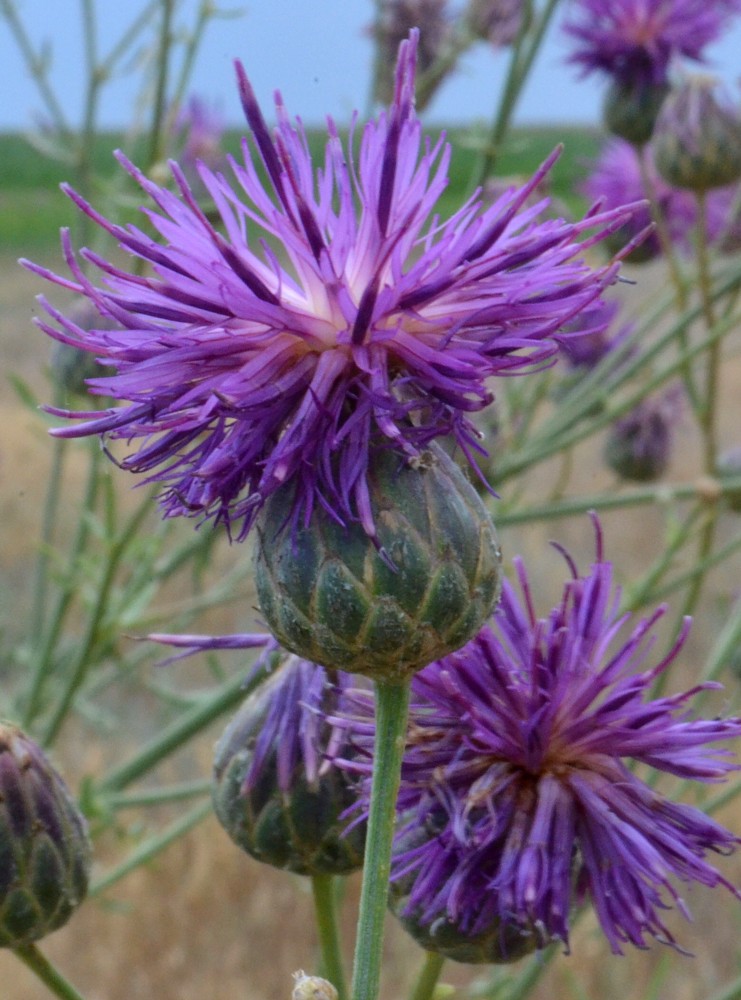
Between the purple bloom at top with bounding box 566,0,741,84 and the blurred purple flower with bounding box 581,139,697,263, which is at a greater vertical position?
the purple bloom at top with bounding box 566,0,741,84

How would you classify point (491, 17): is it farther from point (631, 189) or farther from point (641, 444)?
point (641, 444)

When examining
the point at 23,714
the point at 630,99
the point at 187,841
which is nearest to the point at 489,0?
the point at 630,99

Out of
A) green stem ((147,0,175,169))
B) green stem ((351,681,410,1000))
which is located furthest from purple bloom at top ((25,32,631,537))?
green stem ((147,0,175,169))

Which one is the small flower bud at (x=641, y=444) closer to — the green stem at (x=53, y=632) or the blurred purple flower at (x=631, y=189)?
the blurred purple flower at (x=631, y=189)

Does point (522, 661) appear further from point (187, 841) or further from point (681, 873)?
point (187, 841)

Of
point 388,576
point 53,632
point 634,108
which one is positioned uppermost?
point 634,108

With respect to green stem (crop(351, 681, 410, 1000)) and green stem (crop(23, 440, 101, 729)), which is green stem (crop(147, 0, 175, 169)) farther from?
green stem (crop(351, 681, 410, 1000))

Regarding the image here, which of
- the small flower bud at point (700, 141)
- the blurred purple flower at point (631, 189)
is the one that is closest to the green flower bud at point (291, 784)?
the small flower bud at point (700, 141)

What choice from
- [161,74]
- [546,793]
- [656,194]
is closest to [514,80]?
[161,74]
